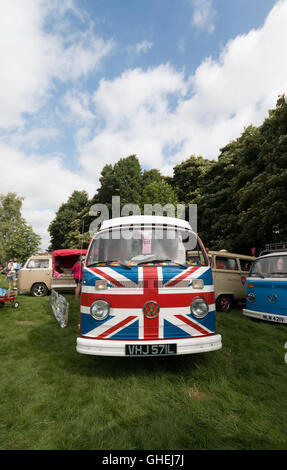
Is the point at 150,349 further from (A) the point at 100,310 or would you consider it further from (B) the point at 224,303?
(B) the point at 224,303

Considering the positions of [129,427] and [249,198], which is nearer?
[129,427]

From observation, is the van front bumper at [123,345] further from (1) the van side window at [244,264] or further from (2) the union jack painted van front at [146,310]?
(1) the van side window at [244,264]

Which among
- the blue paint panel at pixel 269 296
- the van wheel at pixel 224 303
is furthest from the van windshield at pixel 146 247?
the van wheel at pixel 224 303

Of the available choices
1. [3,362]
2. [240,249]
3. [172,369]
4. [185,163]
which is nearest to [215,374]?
[172,369]

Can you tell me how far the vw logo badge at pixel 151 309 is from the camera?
3.62 meters

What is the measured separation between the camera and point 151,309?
363 centimetres

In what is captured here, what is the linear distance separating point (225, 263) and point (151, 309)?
6466 millimetres

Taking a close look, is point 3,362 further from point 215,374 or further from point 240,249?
point 240,249

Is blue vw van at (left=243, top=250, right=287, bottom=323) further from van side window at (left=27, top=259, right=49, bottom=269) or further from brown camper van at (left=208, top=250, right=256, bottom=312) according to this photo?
van side window at (left=27, top=259, right=49, bottom=269)

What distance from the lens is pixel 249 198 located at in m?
13.9

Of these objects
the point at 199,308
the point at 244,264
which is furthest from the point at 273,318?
the point at 199,308

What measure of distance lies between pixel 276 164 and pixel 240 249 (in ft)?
21.5

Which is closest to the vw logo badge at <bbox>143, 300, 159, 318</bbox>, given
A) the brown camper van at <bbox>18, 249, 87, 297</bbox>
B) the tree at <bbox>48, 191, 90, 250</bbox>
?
the brown camper van at <bbox>18, 249, 87, 297</bbox>

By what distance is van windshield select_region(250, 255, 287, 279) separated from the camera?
22.0 ft
